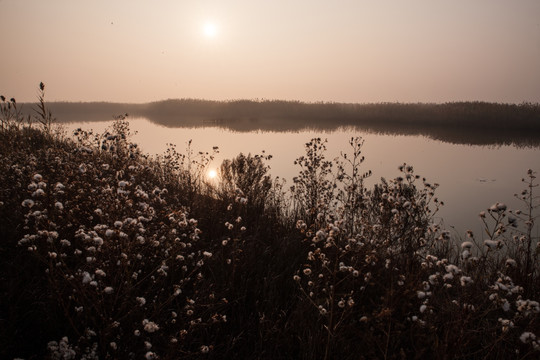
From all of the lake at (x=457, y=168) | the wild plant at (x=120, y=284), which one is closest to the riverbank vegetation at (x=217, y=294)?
the wild plant at (x=120, y=284)

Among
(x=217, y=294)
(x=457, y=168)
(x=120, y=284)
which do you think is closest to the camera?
(x=120, y=284)

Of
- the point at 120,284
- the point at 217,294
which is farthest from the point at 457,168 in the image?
the point at 120,284

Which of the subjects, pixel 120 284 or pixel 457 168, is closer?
pixel 120 284

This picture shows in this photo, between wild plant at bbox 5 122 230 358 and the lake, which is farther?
the lake

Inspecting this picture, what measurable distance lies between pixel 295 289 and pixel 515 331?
7.45 ft

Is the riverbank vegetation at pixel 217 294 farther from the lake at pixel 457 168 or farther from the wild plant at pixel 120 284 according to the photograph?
the lake at pixel 457 168

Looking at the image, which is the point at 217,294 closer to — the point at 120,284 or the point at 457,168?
the point at 120,284

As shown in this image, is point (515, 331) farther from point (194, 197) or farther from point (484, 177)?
point (484, 177)

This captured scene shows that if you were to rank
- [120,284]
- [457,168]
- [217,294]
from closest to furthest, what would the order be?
1. [120,284]
2. [217,294]
3. [457,168]

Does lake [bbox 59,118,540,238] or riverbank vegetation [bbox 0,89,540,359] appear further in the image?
lake [bbox 59,118,540,238]

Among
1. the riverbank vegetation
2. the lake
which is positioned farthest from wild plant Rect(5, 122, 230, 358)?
the lake

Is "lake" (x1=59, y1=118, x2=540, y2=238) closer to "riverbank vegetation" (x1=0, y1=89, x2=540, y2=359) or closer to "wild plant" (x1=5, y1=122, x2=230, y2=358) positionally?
"riverbank vegetation" (x1=0, y1=89, x2=540, y2=359)

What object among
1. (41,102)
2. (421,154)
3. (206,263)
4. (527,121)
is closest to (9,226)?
(41,102)

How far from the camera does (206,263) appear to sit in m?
3.94
